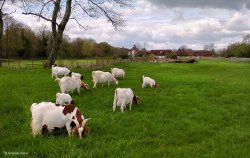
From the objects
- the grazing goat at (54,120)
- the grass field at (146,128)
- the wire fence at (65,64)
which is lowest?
the grass field at (146,128)

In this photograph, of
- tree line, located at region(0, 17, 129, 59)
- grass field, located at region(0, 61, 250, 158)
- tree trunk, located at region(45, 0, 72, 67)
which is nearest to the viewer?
grass field, located at region(0, 61, 250, 158)

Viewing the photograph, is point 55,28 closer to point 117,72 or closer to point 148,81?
point 117,72

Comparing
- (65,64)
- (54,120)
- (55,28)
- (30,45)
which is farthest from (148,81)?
(30,45)


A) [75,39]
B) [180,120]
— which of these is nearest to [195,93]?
[180,120]

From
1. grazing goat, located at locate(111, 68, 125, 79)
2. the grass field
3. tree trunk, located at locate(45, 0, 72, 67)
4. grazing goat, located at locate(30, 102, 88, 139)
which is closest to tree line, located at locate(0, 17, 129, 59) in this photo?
tree trunk, located at locate(45, 0, 72, 67)

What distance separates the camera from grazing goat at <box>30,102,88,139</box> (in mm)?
11414

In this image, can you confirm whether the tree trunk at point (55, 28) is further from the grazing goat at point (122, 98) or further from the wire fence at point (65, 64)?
the grazing goat at point (122, 98)

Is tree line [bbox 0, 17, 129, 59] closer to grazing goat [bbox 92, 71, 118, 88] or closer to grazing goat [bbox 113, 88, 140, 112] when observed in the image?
grazing goat [bbox 92, 71, 118, 88]

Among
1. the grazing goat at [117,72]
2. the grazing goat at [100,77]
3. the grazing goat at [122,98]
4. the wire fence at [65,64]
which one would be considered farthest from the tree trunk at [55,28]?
the grazing goat at [122,98]

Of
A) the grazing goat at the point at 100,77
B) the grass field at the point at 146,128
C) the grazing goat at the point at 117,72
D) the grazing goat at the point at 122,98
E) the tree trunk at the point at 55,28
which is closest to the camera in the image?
the grass field at the point at 146,128

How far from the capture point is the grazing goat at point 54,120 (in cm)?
1141

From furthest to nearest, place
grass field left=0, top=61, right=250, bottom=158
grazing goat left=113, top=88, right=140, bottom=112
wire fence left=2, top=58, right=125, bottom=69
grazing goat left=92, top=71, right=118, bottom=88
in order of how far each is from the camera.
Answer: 1. wire fence left=2, top=58, right=125, bottom=69
2. grazing goat left=92, top=71, right=118, bottom=88
3. grazing goat left=113, top=88, right=140, bottom=112
4. grass field left=0, top=61, right=250, bottom=158

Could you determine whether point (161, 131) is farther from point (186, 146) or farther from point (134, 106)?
point (134, 106)

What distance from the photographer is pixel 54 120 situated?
11469 millimetres
